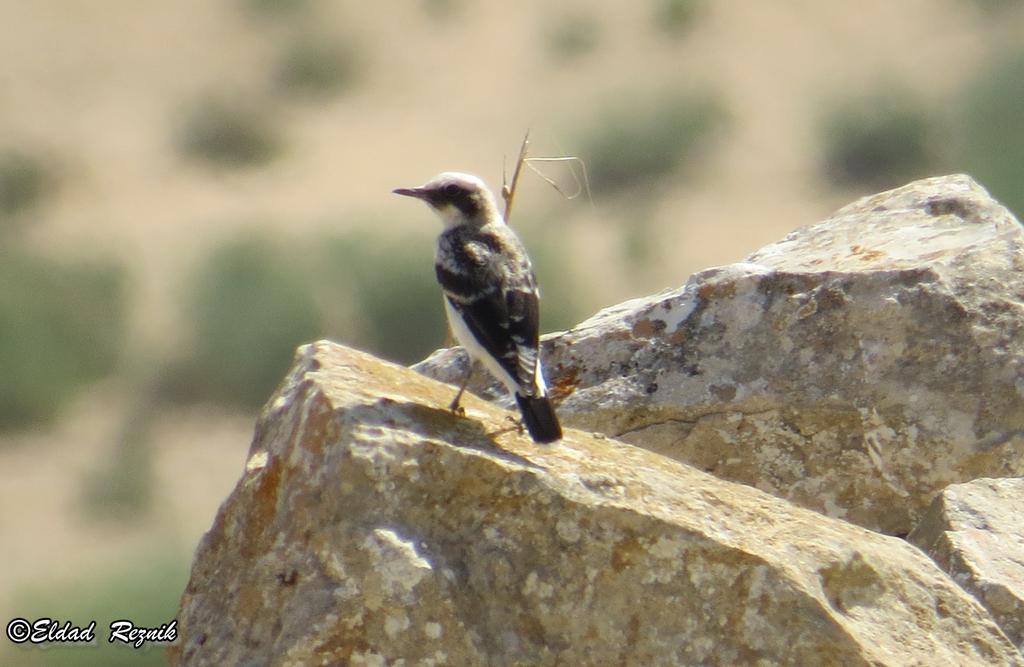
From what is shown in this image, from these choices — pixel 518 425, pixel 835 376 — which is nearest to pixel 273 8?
pixel 835 376

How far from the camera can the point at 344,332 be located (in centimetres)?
1894

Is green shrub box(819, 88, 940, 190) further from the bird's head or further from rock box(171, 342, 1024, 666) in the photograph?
rock box(171, 342, 1024, 666)

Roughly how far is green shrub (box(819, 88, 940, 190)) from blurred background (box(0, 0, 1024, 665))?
6 centimetres

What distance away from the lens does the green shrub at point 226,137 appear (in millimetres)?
23562

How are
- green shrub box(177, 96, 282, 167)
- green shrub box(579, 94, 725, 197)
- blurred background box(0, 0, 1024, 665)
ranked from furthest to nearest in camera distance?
green shrub box(177, 96, 282, 167) → green shrub box(579, 94, 725, 197) → blurred background box(0, 0, 1024, 665)

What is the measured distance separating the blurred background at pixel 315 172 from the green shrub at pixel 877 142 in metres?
0.06

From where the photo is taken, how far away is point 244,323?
1875 cm

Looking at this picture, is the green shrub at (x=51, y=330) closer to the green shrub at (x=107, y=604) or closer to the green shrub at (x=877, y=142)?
the green shrub at (x=107, y=604)

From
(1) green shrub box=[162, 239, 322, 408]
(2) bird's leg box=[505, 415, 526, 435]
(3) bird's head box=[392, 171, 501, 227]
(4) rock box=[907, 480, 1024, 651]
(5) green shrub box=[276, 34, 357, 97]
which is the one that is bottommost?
(1) green shrub box=[162, 239, 322, 408]

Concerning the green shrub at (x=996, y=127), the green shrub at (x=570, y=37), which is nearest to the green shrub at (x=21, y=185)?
the green shrub at (x=570, y=37)

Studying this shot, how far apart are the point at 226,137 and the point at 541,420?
20.4m

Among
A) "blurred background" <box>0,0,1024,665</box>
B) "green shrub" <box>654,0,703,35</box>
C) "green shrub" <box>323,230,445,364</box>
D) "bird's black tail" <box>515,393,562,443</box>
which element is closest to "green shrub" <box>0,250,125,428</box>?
"blurred background" <box>0,0,1024,665</box>

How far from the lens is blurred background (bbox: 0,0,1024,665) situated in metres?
15.0

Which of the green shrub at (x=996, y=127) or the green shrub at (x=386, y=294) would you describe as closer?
the green shrub at (x=386, y=294)
